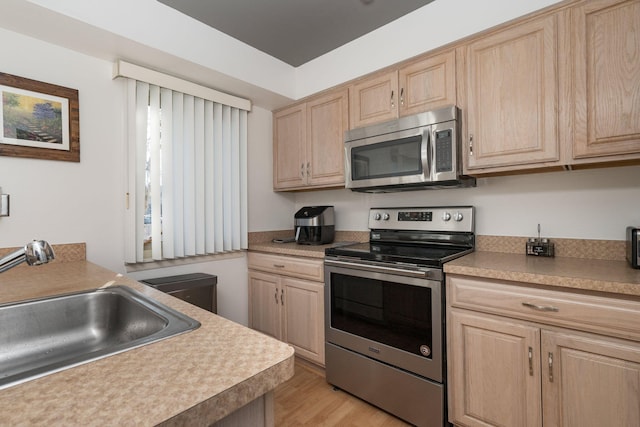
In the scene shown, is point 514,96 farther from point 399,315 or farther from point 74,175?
point 74,175

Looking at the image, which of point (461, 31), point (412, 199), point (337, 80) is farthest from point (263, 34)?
point (412, 199)

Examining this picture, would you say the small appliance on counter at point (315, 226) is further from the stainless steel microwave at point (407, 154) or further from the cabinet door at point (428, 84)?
the cabinet door at point (428, 84)

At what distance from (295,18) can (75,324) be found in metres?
2.06

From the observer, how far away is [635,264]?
1.36 m

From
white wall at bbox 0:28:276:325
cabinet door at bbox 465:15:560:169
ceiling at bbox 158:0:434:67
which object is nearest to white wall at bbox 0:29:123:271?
white wall at bbox 0:28:276:325

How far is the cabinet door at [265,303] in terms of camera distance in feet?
8.11

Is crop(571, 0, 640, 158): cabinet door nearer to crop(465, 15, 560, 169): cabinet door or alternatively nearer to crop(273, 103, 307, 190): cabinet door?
crop(465, 15, 560, 169): cabinet door

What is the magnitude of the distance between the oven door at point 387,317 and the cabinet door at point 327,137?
78 centimetres

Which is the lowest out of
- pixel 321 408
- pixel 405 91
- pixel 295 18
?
pixel 321 408

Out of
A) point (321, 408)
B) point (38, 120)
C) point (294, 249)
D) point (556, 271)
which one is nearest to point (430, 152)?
point (556, 271)

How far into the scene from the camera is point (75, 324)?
1.03 m

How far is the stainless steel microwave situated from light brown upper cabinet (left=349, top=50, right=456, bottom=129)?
0.29 feet

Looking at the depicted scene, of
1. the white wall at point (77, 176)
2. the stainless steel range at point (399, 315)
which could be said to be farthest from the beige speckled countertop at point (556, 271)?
the white wall at point (77, 176)

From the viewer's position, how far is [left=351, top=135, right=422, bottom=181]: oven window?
6.42 ft
